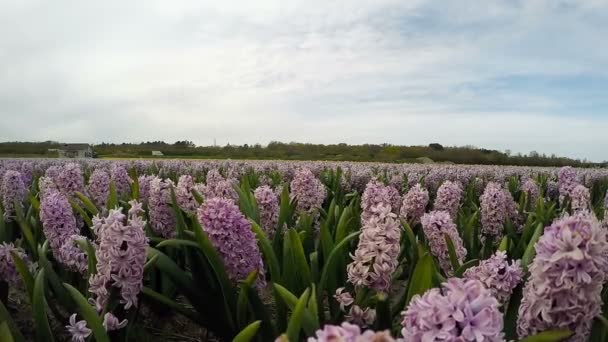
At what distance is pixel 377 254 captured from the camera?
8.89 feet

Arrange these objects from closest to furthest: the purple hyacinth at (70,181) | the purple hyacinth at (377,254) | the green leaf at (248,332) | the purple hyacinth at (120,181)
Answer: the green leaf at (248,332)
the purple hyacinth at (377,254)
the purple hyacinth at (70,181)
the purple hyacinth at (120,181)

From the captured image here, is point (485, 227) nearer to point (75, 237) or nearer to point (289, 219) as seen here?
point (289, 219)

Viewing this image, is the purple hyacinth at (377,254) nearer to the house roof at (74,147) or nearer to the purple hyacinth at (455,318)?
the purple hyacinth at (455,318)

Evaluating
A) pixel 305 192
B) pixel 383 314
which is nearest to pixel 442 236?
pixel 383 314

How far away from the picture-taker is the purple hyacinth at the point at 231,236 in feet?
10.3

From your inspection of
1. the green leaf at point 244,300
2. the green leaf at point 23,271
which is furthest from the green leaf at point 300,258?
the green leaf at point 23,271

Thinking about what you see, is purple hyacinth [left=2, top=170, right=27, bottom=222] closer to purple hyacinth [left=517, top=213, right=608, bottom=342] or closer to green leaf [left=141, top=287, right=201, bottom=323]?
green leaf [left=141, top=287, right=201, bottom=323]

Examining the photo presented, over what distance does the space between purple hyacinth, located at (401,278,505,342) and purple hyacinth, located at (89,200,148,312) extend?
1.54 m

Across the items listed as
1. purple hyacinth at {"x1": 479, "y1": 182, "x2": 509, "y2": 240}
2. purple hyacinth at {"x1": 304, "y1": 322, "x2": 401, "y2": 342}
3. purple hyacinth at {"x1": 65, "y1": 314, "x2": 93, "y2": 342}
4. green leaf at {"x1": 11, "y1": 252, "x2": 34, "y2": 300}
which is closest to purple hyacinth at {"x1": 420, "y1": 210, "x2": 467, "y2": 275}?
purple hyacinth at {"x1": 479, "y1": 182, "x2": 509, "y2": 240}

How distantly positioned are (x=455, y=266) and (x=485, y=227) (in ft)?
6.59

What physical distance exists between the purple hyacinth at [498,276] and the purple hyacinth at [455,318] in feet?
3.57

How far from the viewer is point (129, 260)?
2.65 metres

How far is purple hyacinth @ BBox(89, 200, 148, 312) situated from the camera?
2613mm

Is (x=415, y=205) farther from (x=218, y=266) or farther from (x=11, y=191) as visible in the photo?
(x=11, y=191)
